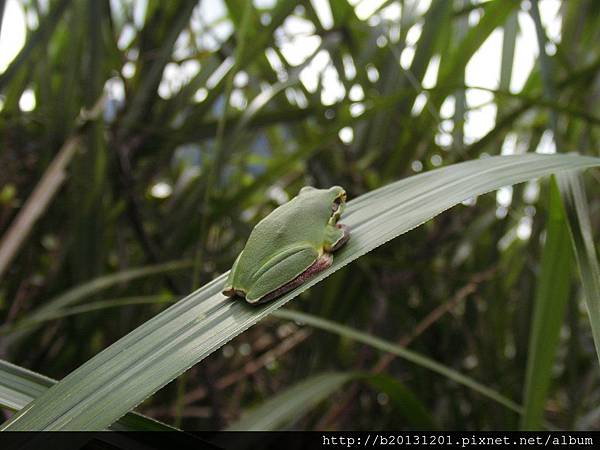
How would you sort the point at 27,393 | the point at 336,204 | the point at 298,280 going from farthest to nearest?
the point at 336,204 → the point at 298,280 → the point at 27,393

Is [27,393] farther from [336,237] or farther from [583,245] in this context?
[583,245]

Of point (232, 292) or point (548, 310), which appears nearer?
point (232, 292)

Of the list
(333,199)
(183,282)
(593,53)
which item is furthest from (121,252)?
(593,53)

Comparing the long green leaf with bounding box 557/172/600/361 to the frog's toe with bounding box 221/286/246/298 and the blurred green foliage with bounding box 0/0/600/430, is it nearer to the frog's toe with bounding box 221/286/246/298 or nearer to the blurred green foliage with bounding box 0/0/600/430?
the frog's toe with bounding box 221/286/246/298

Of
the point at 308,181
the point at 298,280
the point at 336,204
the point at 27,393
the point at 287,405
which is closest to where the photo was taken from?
the point at 27,393

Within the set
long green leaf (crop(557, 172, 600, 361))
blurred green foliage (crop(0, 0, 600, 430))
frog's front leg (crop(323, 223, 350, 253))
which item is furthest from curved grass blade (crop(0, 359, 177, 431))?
blurred green foliage (crop(0, 0, 600, 430))

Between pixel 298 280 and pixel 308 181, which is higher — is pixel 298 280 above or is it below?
below

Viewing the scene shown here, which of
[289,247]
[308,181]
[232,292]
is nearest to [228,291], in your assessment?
[232,292]
